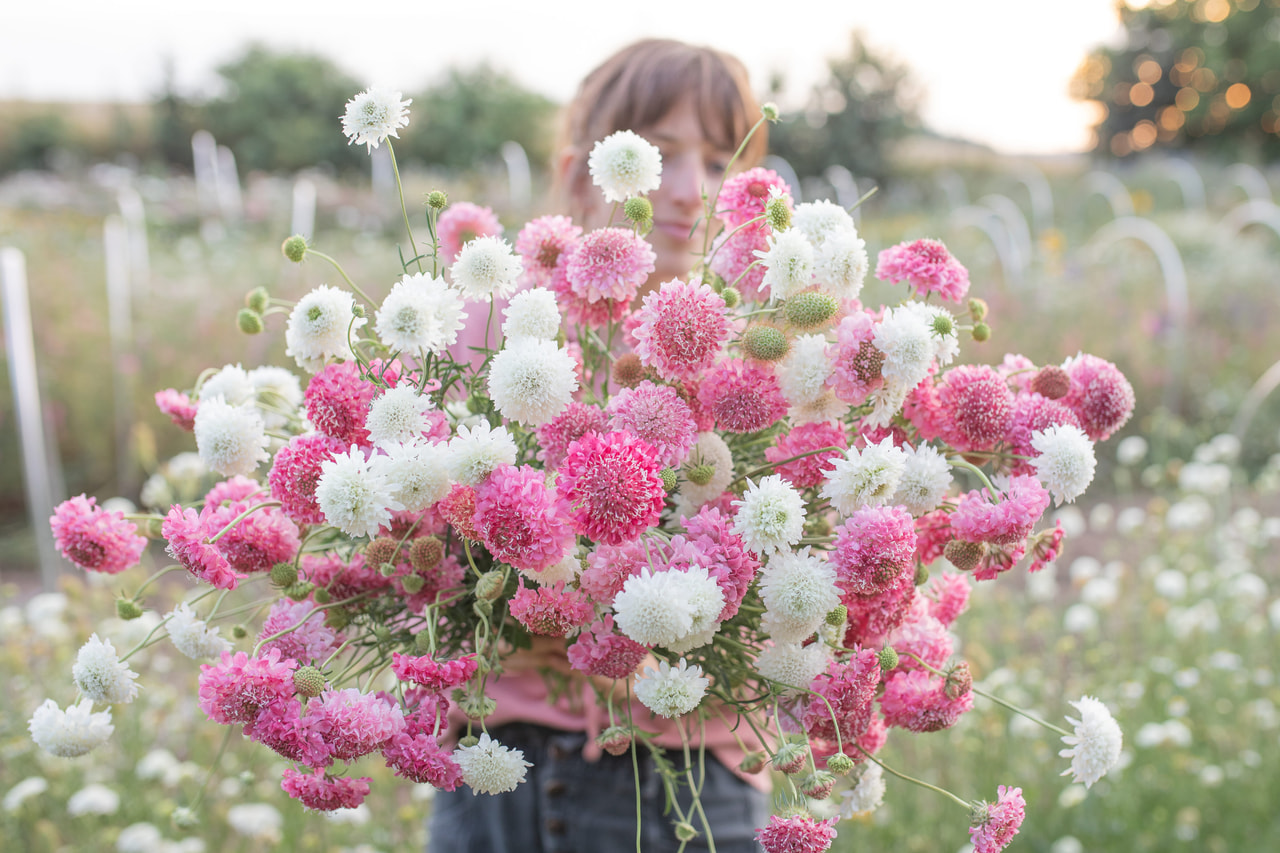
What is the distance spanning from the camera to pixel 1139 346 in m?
6.28

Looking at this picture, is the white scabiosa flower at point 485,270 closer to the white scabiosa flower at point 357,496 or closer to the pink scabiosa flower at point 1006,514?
the white scabiosa flower at point 357,496

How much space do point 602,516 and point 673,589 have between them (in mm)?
81

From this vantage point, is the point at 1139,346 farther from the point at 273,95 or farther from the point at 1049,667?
the point at 273,95

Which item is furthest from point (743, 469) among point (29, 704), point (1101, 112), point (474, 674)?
point (1101, 112)

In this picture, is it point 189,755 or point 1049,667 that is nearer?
point 189,755

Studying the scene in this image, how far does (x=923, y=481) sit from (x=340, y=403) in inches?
20.7

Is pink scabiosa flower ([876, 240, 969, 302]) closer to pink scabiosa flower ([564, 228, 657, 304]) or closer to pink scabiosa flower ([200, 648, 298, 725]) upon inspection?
pink scabiosa flower ([564, 228, 657, 304])

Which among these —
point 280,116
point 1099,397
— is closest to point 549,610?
point 1099,397

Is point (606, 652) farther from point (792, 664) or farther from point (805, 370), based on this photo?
point (805, 370)

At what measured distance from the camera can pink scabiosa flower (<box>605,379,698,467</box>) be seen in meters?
0.81

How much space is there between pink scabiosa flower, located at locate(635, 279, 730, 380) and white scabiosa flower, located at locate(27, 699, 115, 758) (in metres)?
0.63

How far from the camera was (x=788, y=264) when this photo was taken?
85 cm

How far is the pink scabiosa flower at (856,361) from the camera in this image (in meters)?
0.82

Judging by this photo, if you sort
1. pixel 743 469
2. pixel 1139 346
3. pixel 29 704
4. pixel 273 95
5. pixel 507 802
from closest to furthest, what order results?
pixel 743 469 → pixel 507 802 → pixel 29 704 → pixel 1139 346 → pixel 273 95
